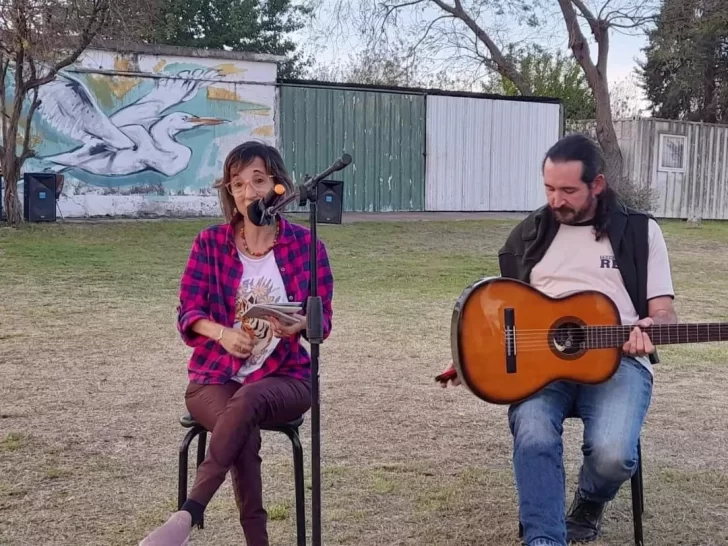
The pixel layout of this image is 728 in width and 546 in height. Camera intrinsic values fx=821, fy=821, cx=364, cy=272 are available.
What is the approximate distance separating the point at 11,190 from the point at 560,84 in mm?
20912

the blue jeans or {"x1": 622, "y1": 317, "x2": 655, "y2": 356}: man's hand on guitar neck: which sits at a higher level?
{"x1": 622, "y1": 317, "x2": 655, "y2": 356}: man's hand on guitar neck

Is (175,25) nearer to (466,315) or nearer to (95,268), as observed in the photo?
(95,268)

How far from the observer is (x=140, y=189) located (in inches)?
644

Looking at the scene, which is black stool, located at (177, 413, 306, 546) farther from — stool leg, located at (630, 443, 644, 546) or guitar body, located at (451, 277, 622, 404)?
stool leg, located at (630, 443, 644, 546)

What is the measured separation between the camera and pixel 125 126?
16.2 meters

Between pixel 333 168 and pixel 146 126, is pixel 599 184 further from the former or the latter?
pixel 146 126

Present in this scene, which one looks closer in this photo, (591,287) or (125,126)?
(591,287)

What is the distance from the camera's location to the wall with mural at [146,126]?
15.6m

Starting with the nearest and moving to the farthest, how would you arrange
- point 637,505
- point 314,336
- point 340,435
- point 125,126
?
point 314,336
point 637,505
point 340,435
point 125,126

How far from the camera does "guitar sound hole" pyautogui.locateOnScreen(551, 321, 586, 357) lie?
304 centimetres

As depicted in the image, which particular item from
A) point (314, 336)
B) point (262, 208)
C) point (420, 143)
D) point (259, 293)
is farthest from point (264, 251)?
point (420, 143)

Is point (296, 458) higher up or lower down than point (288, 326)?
lower down

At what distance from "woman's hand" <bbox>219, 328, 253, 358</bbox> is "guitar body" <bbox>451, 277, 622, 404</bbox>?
0.75 m

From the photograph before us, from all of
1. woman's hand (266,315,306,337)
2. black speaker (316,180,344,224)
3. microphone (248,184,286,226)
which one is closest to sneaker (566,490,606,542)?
woman's hand (266,315,306,337)
